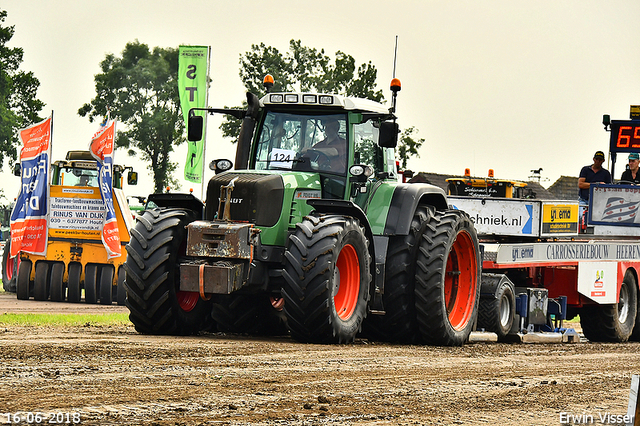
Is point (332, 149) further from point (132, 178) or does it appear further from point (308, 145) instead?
point (132, 178)

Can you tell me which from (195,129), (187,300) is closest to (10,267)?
(187,300)

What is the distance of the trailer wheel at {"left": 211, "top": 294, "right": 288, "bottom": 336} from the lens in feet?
36.0

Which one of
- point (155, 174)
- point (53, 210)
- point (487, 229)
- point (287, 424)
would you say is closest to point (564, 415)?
point (287, 424)

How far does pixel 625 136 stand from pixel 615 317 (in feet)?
17.3

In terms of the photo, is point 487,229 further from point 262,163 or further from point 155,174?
point 155,174

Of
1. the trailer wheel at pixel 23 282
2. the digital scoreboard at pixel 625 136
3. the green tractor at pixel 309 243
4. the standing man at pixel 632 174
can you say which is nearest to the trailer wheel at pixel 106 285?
the trailer wheel at pixel 23 282

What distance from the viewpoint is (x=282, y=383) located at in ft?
21.6

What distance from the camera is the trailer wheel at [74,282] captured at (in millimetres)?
18938

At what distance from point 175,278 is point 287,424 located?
4713 millimetres

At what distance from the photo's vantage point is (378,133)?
11.2 m

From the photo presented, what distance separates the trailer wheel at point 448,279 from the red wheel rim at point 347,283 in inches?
38.2

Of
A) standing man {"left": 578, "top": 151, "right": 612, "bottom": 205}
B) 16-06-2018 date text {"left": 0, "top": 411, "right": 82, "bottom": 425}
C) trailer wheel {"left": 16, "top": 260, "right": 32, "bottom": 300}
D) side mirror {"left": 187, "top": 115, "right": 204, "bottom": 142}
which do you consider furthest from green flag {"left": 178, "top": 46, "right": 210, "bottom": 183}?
16-06-2018 date text {"left": 0, "top": 411, "right": 82, "bottom": 425}

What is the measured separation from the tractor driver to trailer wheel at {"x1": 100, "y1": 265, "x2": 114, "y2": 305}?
950 cm

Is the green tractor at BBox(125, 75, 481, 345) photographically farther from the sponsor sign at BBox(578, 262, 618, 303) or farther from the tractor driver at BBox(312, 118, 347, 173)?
the sponsor sign at BBox(578, 262, 618, 303)
